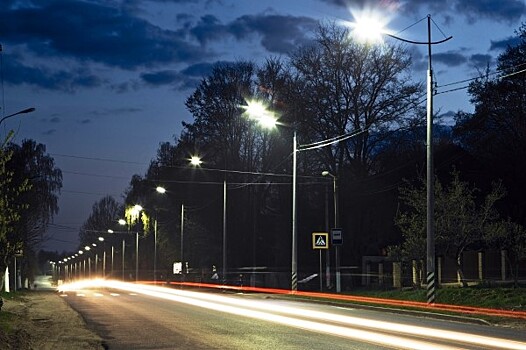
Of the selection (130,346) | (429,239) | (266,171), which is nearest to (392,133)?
(266,171)

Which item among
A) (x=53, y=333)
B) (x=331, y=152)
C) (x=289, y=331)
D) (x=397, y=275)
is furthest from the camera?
(x=331, y=152)

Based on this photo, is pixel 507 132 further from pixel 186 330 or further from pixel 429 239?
pixel 186 330

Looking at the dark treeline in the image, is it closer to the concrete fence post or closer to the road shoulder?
the concrete fence post

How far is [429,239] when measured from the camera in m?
29.5

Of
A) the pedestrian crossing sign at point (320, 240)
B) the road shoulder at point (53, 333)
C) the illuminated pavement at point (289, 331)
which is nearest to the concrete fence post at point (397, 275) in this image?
the pedestrian crossing sign at point (320, 240)

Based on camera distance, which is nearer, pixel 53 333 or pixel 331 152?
pixel 53 333

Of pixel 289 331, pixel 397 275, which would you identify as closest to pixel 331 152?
pixel 397 275

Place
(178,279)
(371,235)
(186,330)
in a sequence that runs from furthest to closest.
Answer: (178,279)
(371,235)
(186,330)

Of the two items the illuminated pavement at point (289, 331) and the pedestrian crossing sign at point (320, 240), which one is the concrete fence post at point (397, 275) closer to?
the pedestrian crossing sign at point (320, 240)

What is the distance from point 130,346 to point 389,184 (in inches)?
1841

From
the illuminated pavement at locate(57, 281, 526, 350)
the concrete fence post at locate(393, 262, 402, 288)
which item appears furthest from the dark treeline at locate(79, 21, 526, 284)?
the illuminated pavement at locate(57, 281, 526, 350)

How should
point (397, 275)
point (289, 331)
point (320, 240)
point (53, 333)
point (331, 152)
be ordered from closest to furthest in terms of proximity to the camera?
point (289, 331)
point (53, 333)
point (320, 240)
point (397, 275)
point (331, 152)

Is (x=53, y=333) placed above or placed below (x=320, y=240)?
below

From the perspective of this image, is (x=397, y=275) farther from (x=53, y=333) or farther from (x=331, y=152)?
(x=53, y=333)
